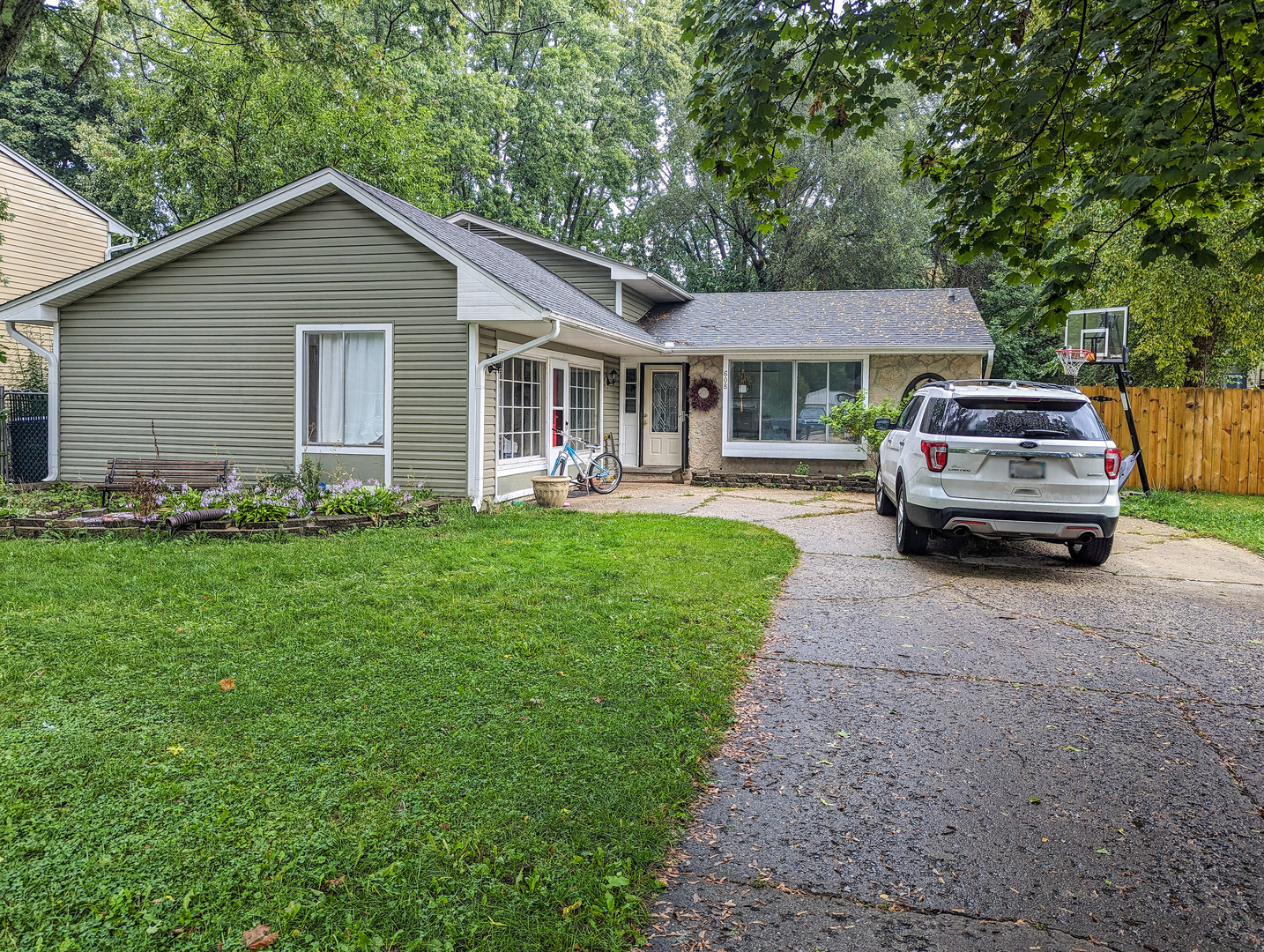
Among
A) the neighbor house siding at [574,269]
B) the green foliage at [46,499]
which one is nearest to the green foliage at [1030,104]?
the green foliage at [46,499]

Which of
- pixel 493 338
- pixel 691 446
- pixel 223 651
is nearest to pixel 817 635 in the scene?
pixel 223 651

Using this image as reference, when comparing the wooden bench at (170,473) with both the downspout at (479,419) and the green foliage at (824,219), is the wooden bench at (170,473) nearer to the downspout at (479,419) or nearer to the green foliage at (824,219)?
the downspout at (479,419)

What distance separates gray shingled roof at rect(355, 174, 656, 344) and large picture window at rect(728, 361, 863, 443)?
2.49 m

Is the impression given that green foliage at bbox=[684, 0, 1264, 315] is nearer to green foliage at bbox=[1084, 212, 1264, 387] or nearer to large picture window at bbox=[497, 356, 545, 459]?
large picture window at bbox=[497, 356, 545, 459]

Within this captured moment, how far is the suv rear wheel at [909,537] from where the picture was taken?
315 inches

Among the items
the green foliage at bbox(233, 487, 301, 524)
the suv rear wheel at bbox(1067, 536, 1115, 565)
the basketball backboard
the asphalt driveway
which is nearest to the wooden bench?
the green foliage at bbox(233, 487, 301, 524)

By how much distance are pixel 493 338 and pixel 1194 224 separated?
28.4 ft

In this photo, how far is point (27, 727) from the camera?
3506 millimetres

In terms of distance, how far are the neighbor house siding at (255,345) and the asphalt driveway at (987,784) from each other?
6207 mm

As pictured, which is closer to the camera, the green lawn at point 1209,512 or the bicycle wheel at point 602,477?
the green lawn at point 1209,512

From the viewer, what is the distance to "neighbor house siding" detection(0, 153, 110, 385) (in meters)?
16.7

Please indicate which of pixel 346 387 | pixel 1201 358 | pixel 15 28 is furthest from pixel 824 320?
pixel 15 28

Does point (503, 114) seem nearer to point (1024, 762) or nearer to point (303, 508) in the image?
point (303, 508)

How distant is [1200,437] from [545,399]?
39.1ft
